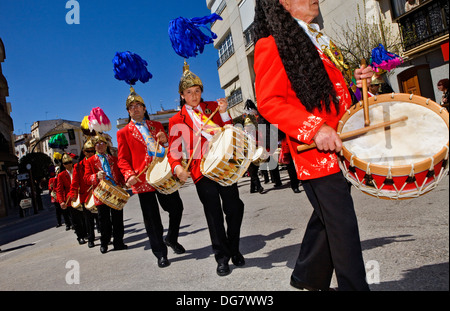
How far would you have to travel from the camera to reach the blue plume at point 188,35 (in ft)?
14.0

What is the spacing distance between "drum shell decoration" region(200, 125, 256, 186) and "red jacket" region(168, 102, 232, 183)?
15.1 inches

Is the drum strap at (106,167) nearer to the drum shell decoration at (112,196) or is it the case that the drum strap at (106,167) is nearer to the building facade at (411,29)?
the drum shell decoration at (112,196)

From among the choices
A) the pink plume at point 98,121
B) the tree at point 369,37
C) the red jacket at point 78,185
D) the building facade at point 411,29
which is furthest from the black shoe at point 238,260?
the tree at point 369,37

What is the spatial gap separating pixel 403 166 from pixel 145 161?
3.77 metres

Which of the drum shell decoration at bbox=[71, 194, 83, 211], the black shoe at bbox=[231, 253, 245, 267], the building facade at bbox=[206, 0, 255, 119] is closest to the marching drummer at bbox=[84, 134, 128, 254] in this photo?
the drum shell decoration at bbox=[71, 194, 83, 211]

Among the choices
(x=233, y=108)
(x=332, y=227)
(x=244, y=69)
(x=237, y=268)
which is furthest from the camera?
(x=233, y=108)

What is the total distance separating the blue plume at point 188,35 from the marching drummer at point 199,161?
1.19 feet

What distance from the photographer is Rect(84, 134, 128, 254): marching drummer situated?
6484 mm

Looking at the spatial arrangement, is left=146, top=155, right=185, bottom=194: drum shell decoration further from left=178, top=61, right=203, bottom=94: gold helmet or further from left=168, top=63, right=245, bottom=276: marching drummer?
left=178, top=61, right=203, bottom=94: gold helmet

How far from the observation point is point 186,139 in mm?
4016

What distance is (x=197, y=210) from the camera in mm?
10133
